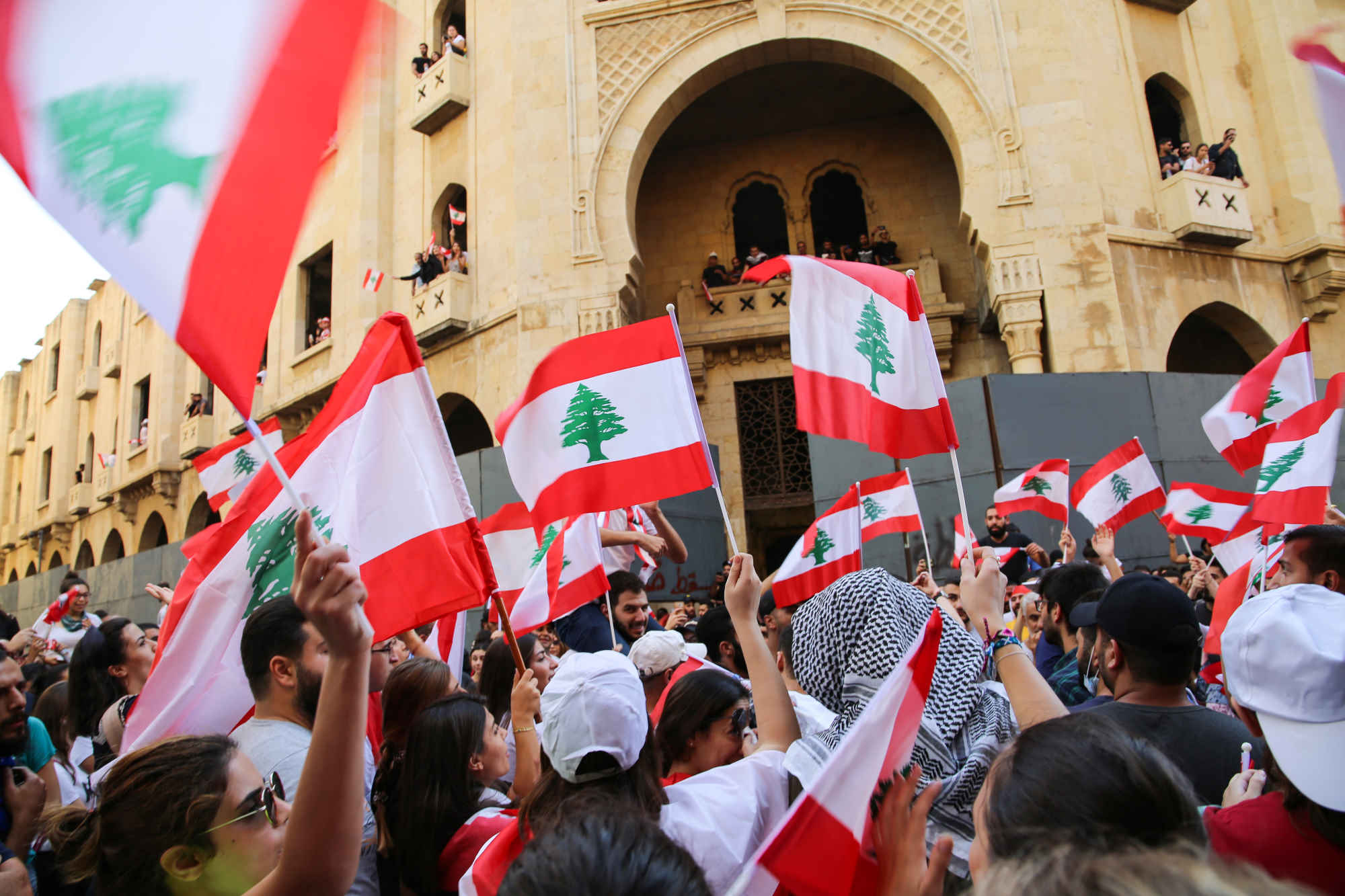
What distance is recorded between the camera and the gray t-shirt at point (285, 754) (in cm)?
238

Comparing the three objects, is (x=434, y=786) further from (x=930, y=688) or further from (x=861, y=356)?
(x=861, y=356)

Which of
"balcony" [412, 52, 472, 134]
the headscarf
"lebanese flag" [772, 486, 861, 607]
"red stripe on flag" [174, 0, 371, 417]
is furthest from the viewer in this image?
"balcony" [412, 52, 472, 134]

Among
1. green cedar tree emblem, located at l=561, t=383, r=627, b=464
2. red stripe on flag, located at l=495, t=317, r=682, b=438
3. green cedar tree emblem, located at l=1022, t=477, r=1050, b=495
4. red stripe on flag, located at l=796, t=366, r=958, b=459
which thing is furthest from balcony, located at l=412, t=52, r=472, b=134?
red stripe on flag, located at l=796, t=366, r=958, b=459

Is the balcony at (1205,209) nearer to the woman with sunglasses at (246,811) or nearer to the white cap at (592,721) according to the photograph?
the white cap at (592,721)

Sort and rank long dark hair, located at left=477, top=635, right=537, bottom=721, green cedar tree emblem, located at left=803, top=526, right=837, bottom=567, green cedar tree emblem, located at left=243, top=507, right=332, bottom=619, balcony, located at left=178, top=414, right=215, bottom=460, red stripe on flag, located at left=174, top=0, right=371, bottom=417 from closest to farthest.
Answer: red stripe on flag, located at left=174, top=0, right=371, bottom=417, green cedar tree emblem, located at left=243, top=507, right=332, bottom=619, long dark hair, located at left=477, top=635, right=537, bottom=721, green cedar tree emblem, located at left=803, top=526, right=837, bottom=567, balcony, located at left=178, top=414, right=215, bottom=460

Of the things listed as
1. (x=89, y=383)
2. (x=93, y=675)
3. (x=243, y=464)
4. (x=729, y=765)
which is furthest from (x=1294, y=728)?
(x=89, y=383)

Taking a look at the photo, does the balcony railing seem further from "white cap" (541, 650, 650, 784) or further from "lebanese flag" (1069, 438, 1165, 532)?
"white cap" (541, 650, 650, 784)

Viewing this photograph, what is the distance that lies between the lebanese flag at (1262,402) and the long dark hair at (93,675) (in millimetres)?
6359

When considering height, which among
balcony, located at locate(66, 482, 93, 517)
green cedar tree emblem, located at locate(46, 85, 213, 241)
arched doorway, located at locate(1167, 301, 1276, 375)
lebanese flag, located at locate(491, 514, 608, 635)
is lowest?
lebanese flag, located at locate(491, 514, 608, 635)

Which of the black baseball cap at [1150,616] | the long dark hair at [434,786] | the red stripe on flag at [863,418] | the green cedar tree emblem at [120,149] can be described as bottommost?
the long dark hair at [434,786]

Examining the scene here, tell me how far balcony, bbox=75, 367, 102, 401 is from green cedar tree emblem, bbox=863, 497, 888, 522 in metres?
29.9

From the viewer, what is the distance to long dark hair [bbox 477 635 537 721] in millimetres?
3752

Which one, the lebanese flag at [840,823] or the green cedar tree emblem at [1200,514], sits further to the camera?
the green cedar tree emblem at [1200,514]

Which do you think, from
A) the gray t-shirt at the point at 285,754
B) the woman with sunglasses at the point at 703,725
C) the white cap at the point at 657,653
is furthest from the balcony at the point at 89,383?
the woman with sunglasses at the point at 703,725
